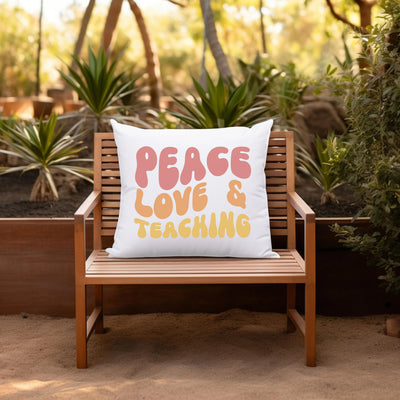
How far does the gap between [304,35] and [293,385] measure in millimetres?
30481

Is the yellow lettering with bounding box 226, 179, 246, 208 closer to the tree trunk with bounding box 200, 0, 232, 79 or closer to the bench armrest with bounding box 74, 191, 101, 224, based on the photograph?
the bench armrest with bounding box 74, 191, 101, 224

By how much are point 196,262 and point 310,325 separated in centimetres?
55

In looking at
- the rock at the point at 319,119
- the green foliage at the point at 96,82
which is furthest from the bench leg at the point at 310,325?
the rock at the point at 319,119

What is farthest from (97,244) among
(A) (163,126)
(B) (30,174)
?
(B) (30,174)

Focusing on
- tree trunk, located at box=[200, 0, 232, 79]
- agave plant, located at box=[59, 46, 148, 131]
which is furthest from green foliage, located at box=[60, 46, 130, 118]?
tree trunk, located at box=[200, 0, 232, 79]

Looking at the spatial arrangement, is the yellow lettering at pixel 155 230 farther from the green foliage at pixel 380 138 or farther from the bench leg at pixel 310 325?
the green foliage at pixel 380 138

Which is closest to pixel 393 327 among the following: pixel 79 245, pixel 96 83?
pixel 79 245

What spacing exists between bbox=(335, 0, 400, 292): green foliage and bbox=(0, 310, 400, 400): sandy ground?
16.1 inches

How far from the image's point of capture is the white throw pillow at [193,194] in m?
2.88

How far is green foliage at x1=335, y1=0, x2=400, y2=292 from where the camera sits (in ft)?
9.28

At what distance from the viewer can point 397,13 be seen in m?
2.93

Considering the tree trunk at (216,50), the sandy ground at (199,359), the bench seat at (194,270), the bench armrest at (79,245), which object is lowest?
the sandy ground at (199,359)

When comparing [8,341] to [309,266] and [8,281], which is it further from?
[309,266]

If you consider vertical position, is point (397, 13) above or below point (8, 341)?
above
